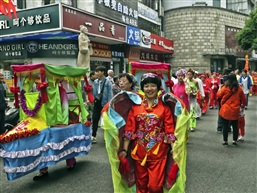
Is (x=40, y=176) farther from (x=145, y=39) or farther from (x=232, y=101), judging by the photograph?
(x=145, y=39)

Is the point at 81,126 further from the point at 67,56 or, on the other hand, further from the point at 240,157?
the point at 67,56

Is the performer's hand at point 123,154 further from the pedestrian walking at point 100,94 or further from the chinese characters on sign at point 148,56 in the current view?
the chinese characters on sign at point 148,56

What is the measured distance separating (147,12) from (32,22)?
42.7ft

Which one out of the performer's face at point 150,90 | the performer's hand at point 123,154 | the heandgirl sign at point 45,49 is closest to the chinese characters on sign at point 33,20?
the heandgirl sign at point 45,49

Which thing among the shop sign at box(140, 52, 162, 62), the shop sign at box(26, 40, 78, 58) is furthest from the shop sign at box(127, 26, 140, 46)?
the shop sign at box(26, 40, 78, 58)

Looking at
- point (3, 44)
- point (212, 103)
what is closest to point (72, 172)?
point (212, 103)

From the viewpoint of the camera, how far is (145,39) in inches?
894

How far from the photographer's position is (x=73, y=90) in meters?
5.38

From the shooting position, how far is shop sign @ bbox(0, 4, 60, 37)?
14562 millimetres

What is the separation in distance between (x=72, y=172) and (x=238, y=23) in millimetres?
31539

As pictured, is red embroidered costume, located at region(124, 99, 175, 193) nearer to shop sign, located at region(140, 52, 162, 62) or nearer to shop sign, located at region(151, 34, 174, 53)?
shop sign, located at region(151, 34, 174, 53)

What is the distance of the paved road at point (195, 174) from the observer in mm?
4395

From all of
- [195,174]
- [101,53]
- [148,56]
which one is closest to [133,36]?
[101,53]

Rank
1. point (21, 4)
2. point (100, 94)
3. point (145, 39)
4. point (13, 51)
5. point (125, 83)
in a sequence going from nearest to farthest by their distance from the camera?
1. point (125, 83)
2. point (100, 94)
3. point (13, 51)
4. point (21, 4)
5. point (145, 39)
